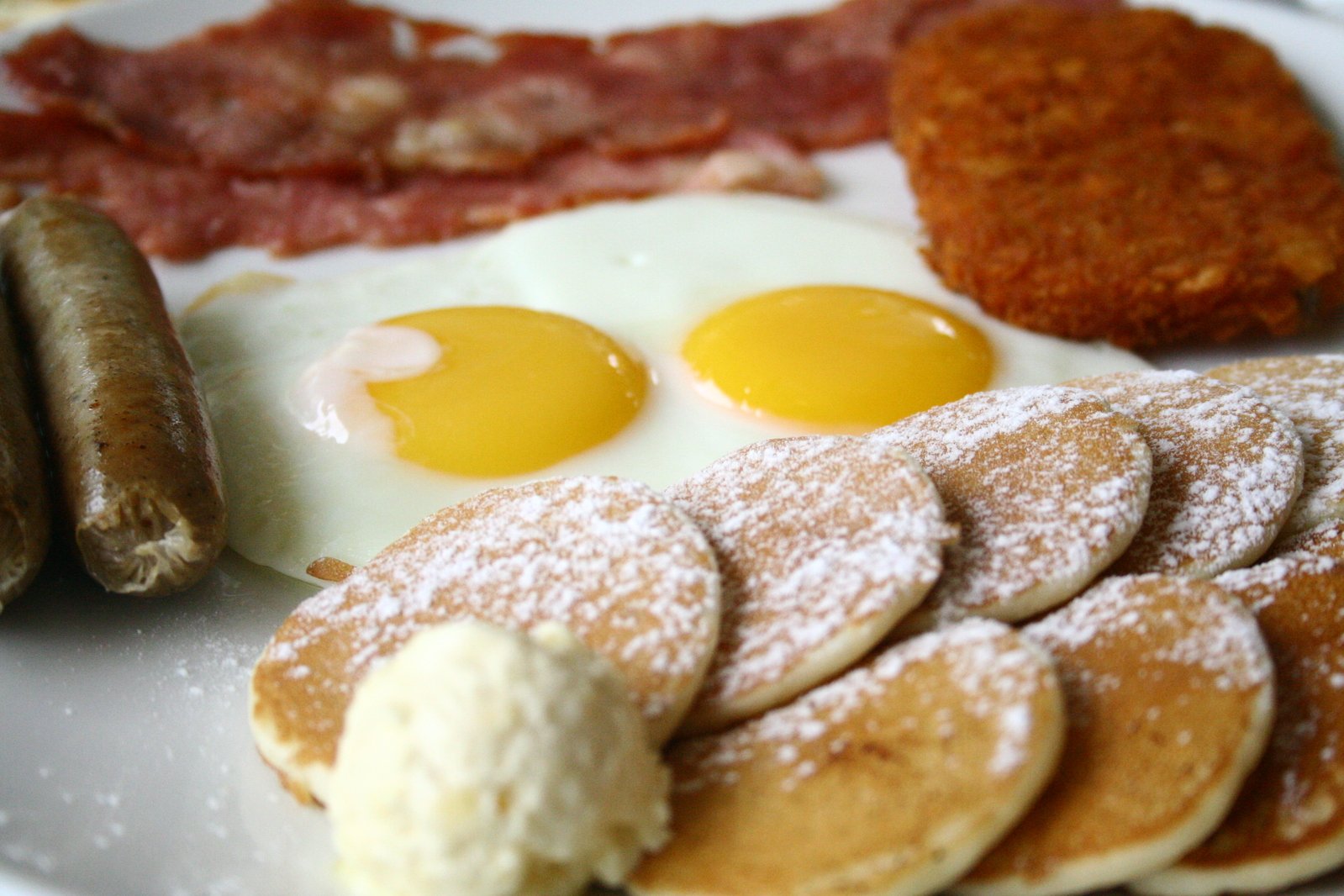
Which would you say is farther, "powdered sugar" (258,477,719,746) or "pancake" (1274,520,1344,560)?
"pancake" (1274,520,1344,560)

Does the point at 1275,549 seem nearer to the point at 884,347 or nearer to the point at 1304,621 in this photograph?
the point at 1304,621

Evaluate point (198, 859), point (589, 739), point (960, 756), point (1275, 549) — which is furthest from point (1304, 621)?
point (198, 859)

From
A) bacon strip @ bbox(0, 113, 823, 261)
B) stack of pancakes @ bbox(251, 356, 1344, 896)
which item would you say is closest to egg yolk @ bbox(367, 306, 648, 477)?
stack of pancakes @ bbox(251, 356, 1344, 896)

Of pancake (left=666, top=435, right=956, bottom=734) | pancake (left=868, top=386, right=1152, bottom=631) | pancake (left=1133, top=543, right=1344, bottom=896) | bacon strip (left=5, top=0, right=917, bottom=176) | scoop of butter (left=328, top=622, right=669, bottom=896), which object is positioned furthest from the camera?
bacon strip (left=5, top=0, right=917, bottom=176)

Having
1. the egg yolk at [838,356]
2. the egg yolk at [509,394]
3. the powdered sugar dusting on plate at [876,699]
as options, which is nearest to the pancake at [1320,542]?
the powdered sugar dusting on plate at [876,699]

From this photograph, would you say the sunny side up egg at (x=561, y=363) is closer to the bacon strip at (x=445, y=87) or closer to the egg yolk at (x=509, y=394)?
the egg yolk at (x=509, y=394)

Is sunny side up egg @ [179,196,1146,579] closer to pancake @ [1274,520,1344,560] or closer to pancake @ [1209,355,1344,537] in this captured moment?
pancake @ [1209,355,1344,537]
